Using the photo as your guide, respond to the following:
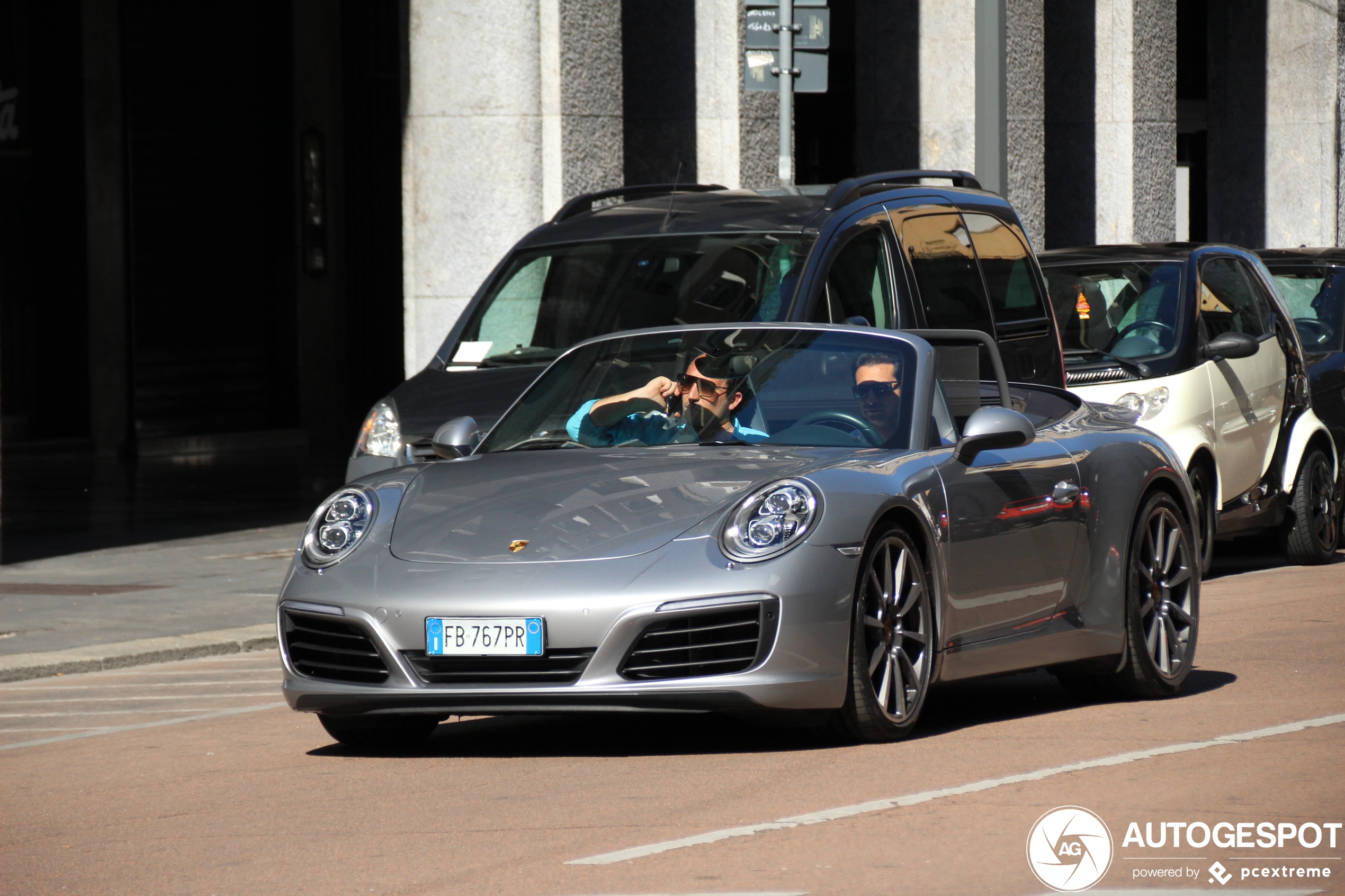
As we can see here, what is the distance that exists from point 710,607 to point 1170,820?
57.9 inches

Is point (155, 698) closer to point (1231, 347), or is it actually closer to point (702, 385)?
point (702, 385)

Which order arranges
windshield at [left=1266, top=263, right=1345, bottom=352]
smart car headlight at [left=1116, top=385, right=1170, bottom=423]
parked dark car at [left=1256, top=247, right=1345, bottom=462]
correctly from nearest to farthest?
1. smart car headlight at [left=1116, top=385, right=1170, bottom=423]
2. parked dark car at [left=1256, top=247, right=1345, bottom=462]
3. windshield at [left=1266, top=263, right=1345, bottom=352]

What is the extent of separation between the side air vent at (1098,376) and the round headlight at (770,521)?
241 inches

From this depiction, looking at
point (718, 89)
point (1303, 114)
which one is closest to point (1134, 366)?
point (718, 89)

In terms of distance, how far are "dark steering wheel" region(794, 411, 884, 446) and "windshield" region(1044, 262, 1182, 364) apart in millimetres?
5585

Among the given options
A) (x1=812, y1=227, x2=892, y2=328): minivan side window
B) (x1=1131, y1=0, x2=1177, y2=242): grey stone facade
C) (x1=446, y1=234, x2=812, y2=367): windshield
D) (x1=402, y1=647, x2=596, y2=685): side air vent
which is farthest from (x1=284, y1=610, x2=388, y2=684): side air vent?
(x1=1131, y1=0, x2=1177, y2=242): grey stone facade

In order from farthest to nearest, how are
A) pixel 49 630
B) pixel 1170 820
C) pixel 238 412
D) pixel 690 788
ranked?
pixel 238 412 → pixel 49 630 → pixel 690 788 → pixel 1170 820

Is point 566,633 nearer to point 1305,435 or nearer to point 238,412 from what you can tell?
point 1305,435

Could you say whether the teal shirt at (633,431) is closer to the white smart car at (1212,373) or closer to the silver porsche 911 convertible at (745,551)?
the silver porsche 911 convertible at (745,551)

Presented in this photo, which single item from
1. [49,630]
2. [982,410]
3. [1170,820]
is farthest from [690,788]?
[49,630]

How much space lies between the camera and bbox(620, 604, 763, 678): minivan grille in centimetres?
652

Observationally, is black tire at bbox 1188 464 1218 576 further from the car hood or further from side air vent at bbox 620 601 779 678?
side air vent at bbox 620 601 779 678

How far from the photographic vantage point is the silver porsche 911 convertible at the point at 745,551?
21.5 ft

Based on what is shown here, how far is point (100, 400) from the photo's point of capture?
76.0 feet
